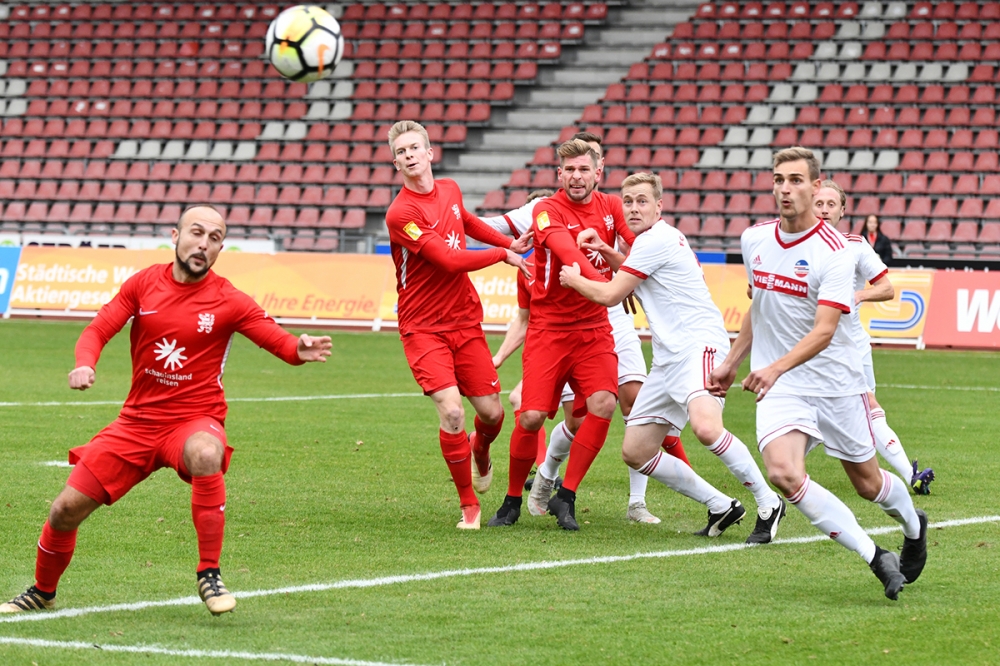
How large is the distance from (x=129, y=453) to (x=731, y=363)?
9.30ft

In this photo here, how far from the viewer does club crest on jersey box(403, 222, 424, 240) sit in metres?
8.16

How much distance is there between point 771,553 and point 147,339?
136 inches

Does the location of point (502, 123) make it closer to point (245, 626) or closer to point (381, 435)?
point (381, 435)

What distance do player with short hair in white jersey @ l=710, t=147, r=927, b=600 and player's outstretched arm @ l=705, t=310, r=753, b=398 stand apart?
10 cm

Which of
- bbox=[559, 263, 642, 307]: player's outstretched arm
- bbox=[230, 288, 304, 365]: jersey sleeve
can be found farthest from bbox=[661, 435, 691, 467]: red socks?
bbox=[230, 288, 304, 365]: jersey sleeve

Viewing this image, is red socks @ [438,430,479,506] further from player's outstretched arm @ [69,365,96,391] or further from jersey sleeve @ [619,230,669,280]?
player's outstretched arm @ [69,365,96,391]

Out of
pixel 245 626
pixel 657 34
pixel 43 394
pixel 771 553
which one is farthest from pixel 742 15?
pixel 245 626

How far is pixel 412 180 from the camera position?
8391 mm

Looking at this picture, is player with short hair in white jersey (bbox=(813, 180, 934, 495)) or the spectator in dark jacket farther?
the spectator in dark jacket

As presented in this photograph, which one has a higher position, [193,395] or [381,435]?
[193,395]

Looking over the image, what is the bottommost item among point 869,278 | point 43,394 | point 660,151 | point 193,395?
point 43,394

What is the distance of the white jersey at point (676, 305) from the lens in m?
7.88

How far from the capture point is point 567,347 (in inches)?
330

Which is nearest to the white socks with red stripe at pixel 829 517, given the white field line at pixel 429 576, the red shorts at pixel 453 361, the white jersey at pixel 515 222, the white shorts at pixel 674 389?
the white field line at pixel 429 576
